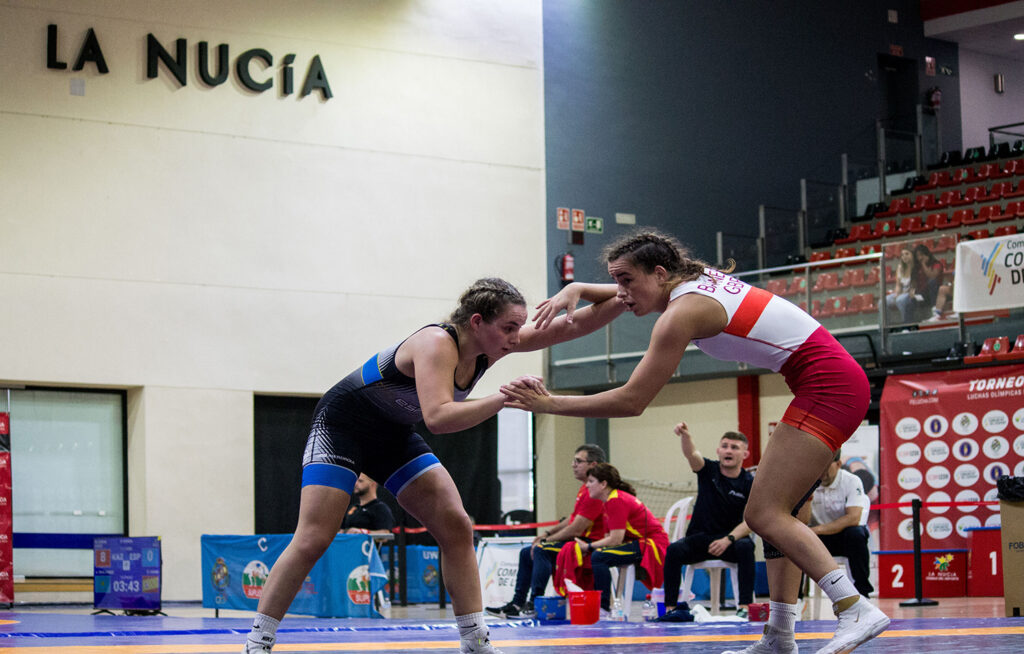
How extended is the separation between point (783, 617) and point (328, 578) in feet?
20.5

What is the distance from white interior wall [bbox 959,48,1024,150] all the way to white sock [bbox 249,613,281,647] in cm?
1902

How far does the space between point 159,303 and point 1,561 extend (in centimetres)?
329

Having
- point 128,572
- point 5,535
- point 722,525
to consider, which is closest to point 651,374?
point 722,525

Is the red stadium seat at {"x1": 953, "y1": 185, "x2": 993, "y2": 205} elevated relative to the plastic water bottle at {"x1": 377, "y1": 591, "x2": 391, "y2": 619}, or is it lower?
elevated

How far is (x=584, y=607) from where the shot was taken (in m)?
7.86

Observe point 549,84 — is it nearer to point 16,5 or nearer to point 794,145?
point 794,145

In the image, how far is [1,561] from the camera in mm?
11641

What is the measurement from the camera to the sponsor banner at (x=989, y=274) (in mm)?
11258

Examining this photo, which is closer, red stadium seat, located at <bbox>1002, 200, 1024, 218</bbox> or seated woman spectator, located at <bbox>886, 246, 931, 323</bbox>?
seated woman spectator, located at <bbox>886, 246, 931, 323</bbox>

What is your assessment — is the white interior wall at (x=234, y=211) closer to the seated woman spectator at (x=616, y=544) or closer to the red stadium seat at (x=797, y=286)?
the red stadium seat at (x=797, y=286)

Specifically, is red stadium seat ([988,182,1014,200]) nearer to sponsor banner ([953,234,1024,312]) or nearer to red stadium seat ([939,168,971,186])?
red stadium seat ([939,168,971,186])

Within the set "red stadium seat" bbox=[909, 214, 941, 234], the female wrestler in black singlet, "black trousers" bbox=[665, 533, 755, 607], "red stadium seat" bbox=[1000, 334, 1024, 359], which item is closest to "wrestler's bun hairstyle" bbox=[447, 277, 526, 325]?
the female wrestler in black singlet

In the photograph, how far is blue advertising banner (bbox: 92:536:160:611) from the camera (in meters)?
10.7

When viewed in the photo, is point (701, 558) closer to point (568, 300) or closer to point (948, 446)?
point (948, 446)
